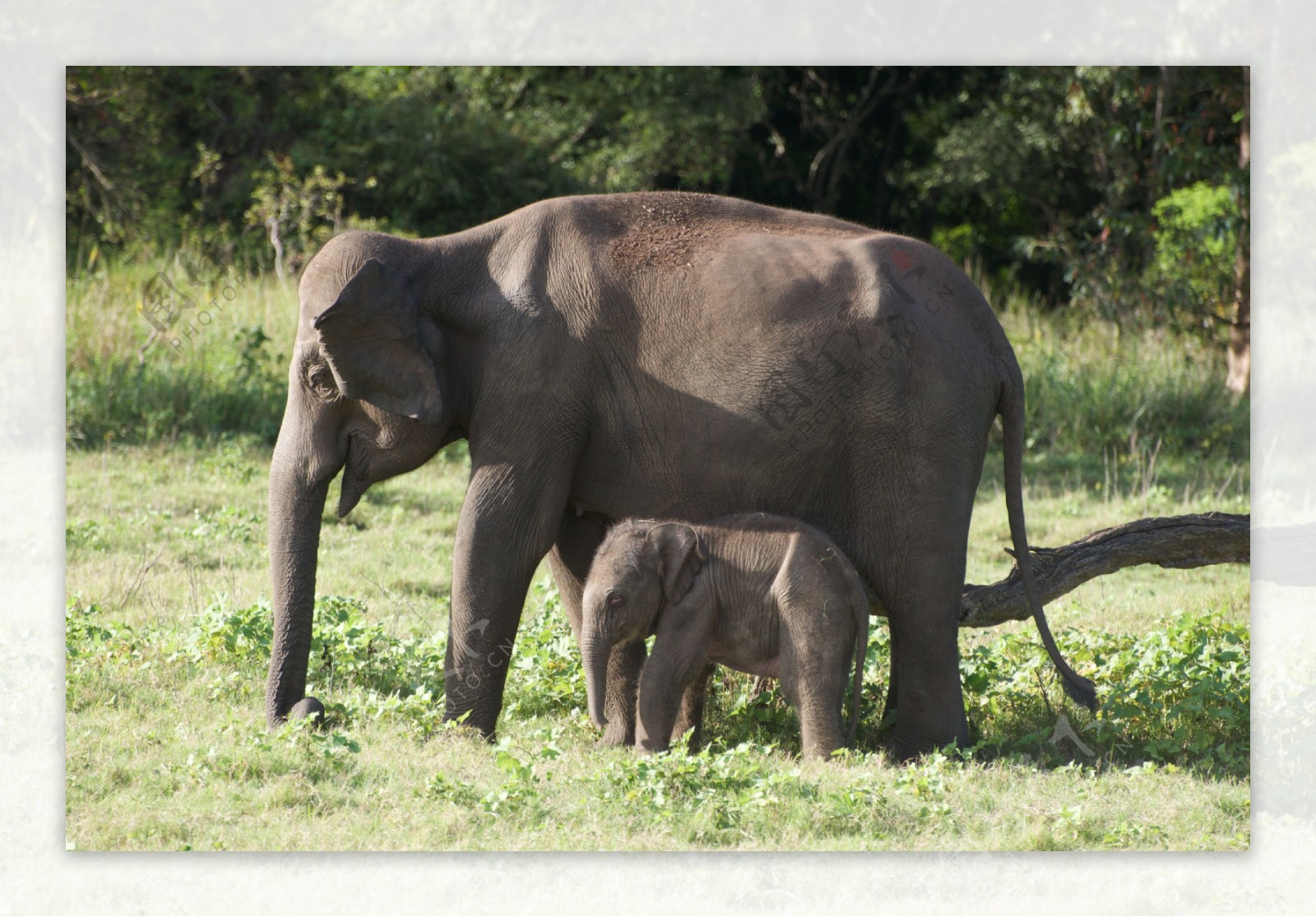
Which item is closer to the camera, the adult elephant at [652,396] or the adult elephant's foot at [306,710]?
the adult elephant at [652,396]

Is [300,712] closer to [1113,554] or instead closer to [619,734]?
[619,734]

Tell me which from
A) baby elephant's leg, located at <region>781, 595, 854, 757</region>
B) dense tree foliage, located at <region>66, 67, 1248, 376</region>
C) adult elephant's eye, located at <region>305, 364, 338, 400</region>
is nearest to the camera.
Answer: baby elephant's leg, located at <region>781, 595, 854, 757</region>

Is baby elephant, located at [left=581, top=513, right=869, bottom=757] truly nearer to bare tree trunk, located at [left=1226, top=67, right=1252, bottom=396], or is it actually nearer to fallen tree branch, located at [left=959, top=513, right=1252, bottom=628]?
fallen tree branch, located at [left=959, top=513, right=1252, bottom=628]

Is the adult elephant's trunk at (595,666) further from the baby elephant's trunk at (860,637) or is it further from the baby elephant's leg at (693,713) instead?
the baby elephant's trunk at (860,637)

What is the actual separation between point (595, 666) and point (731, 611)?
466 millimetres

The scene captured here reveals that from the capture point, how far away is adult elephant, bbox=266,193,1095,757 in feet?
16.4

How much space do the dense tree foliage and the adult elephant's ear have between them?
665 centimetres

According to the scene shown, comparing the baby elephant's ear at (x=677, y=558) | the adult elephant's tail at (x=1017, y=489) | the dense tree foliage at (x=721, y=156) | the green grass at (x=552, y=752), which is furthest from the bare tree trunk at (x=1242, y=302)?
the baby elephant's ear at (x=677, y=558)

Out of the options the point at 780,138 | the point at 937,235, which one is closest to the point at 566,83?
the point at 780,138

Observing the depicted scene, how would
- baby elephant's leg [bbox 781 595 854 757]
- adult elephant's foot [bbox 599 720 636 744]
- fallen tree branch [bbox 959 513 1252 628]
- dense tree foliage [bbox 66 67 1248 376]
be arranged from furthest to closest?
dense tree foliage [bbox 66 67 1248 376]
fallen tree branch [bbox 959 513 1252 628]
adult elephant's foot [bbox 599 720 636 744]
baby elephant's leg [bbox 781 595 854 757]

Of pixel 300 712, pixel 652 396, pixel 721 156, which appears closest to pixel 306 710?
pixel 300 712

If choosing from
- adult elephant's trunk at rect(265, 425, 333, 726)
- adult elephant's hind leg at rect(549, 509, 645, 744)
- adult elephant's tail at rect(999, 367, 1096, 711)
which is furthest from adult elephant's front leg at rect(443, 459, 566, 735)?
adult elephant's tail at rect(999, 367, 1096, 711)

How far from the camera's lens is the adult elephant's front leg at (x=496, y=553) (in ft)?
16.5

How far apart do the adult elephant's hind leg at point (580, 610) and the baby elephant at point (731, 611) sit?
0.34 metres
